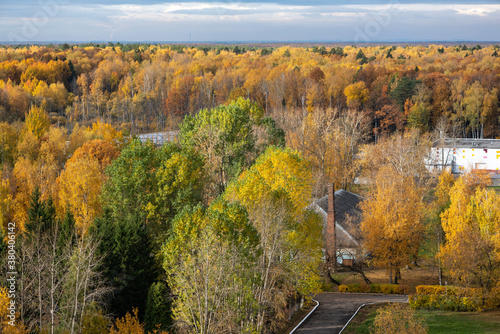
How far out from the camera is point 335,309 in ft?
125

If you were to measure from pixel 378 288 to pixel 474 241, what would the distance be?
9267 mm

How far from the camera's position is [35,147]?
227 feet

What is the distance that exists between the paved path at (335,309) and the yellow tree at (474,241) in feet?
17.4

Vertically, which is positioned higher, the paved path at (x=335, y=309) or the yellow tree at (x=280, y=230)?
the yellow tree at (x=280, y=230)

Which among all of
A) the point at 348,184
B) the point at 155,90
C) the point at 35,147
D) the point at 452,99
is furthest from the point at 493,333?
the point at 155,90

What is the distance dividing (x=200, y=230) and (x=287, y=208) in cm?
701

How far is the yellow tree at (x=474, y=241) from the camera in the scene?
36.9 m

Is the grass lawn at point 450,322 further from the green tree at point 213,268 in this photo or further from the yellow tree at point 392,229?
the green tree at point 213,268

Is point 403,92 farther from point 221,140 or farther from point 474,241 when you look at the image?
point 474,241

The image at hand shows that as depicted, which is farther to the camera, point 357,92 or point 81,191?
point 357,92

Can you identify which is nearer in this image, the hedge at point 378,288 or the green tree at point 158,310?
the green tree at point 158,310

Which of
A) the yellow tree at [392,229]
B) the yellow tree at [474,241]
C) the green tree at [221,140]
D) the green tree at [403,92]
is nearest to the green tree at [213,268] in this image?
the yellow tree at [474,241]

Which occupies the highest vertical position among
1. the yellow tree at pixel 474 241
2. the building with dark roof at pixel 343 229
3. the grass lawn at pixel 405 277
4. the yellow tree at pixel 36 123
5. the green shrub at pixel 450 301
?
the yellow tree at pixel 36 123

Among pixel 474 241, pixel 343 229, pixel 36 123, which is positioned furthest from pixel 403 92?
pixel 474 241
